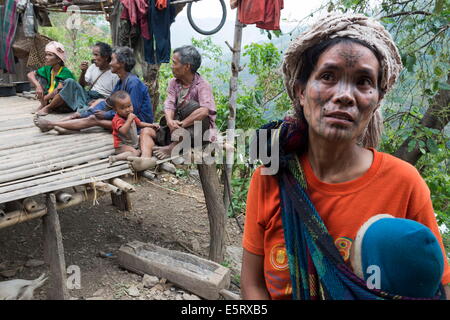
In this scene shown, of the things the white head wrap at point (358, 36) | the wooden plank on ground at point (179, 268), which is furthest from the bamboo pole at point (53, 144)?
the white head wrap at point (358, 36)

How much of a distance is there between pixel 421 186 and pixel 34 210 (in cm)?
319

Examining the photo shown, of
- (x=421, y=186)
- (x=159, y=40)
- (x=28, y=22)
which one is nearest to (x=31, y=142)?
(x=159, y=40)

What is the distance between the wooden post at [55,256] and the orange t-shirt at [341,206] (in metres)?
2.94

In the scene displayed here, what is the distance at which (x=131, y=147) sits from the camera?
13.5 feet

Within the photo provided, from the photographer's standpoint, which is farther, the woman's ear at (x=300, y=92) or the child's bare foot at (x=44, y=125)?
the child's bare foot at (x=44, y=125)

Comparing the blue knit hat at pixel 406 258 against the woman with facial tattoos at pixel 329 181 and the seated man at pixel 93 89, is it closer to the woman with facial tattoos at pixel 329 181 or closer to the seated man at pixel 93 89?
the woman with facial tattoos at pixel 329 181

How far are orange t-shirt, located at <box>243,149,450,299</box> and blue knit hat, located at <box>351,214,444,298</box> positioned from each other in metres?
0.15

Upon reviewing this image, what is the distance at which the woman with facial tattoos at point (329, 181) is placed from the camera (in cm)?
105

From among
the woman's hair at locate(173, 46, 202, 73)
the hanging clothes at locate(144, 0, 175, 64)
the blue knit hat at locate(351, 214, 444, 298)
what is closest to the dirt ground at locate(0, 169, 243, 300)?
the woman's hair at locate(173, 46, 202, 73)

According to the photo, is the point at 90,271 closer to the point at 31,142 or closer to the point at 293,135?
the point at 31,142

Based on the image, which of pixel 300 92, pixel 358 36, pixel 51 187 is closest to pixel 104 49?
pixel 51 187

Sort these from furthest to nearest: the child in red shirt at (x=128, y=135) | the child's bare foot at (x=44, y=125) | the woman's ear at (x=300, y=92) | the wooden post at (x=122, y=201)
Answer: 1. the wooden post at (x=122, y=201)
2. the child's bare foot at (x=44, y=125)
3. the child in red shirt at (x=128, y=135)
4. the woman's ear at (x=300, y=92)

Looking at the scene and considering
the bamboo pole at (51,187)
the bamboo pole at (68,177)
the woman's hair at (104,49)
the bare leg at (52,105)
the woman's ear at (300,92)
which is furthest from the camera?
the bare leg at (52,105)

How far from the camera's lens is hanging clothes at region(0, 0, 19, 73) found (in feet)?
22.2
